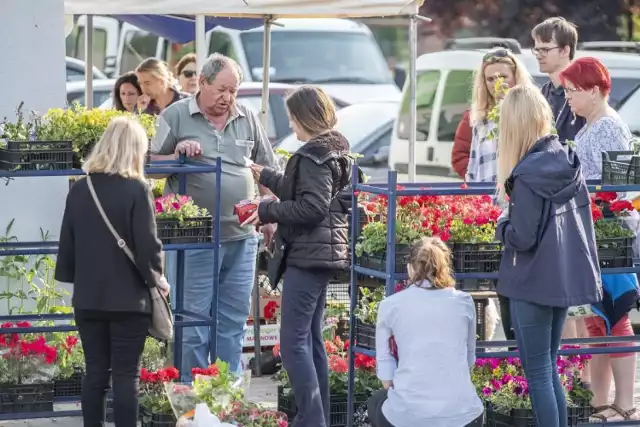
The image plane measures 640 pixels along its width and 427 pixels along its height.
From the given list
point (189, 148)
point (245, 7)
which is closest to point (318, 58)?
point (245, 7)

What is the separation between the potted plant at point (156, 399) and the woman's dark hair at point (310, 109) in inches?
59.2

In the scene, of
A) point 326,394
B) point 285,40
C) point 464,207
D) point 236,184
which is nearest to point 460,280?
point 464,207

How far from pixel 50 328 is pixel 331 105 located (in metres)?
1.89

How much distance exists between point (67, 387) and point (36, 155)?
4.33ft

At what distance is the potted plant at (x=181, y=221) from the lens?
24.6ft

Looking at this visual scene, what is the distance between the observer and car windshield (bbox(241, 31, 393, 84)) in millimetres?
19266

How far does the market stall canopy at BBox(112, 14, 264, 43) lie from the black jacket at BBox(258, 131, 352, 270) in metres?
5.27

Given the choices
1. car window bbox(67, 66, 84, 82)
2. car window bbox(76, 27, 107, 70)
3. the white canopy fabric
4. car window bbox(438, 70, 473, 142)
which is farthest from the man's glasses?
car window bbox(76, 27, 107, 70)

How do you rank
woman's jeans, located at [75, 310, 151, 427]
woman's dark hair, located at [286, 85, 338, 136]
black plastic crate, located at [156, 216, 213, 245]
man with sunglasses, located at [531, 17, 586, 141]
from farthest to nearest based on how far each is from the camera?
1. man with sunglasses, located at [531, 17, 586, 141]
2. black plastic crate, located at [156, 216, 213, 245]
3. woman's dark hair, located at [286, 85, 338, 136]
4. woman's jeans, located at [75, 310, 151, 427]

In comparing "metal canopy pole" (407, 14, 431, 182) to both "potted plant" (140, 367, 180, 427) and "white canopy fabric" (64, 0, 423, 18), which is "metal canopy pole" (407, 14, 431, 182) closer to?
"white canopy fabric" (64, 0, 423, 18)

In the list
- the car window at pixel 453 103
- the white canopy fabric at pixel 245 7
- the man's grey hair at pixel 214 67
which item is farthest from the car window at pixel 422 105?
the man's grey hair at pixel 214 67

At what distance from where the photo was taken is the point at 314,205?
7.04 m

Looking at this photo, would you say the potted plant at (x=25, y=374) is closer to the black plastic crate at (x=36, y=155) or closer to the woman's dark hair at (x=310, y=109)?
the black plastic crate at (x=36, y=155)

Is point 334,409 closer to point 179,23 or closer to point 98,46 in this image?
point 179,23
